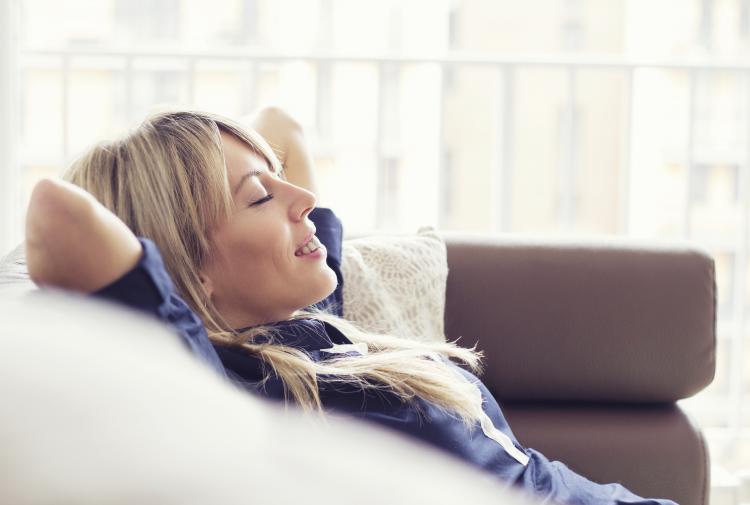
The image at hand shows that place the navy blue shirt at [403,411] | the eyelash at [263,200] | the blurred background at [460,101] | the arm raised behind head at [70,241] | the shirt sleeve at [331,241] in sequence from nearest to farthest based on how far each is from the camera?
the arm raised behind head at [70,241] → the navy blue shirt at [403,411] → the eyelash at [263,200] → the shirt sleeve at [331,241] → the blurred background at [460,101]

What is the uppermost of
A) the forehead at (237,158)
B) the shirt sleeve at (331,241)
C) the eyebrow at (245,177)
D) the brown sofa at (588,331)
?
the forehead at (237,158)

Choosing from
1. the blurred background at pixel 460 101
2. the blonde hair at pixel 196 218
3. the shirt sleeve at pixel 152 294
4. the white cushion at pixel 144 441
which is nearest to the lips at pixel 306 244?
the blonde hair at pixel 196 218

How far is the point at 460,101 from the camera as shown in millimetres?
13734

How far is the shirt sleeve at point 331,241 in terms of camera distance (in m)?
1.39

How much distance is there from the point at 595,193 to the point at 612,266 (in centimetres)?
1318

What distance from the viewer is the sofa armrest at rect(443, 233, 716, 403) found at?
5.09ft

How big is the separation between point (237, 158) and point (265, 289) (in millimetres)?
160

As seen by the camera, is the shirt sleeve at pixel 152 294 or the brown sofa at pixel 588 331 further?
the brown sofa at pixel 588 331

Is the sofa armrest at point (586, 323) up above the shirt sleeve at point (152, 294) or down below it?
below

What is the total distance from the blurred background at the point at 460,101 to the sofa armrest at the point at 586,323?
252mm

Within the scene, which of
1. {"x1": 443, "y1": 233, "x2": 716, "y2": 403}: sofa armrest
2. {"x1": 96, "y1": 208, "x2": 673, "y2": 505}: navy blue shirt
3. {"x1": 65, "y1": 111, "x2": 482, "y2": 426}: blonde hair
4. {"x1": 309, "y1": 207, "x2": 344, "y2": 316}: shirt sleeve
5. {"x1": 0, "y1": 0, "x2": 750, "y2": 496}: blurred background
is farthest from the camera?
{"x1": 0, "y1": 0, "x2": 750, "y2": 496}: blurred background

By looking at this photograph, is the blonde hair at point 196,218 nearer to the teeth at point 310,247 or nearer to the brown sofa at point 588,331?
the teeth at point 310,247

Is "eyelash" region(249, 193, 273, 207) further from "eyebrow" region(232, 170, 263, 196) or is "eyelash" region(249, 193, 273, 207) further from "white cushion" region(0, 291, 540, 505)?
"white cushion" region(0, 291, 540, 505)

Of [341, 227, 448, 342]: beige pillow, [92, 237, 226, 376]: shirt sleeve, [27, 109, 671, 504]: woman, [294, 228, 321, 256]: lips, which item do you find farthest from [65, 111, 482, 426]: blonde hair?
[341, 227, 448, 342]: beige pillow
